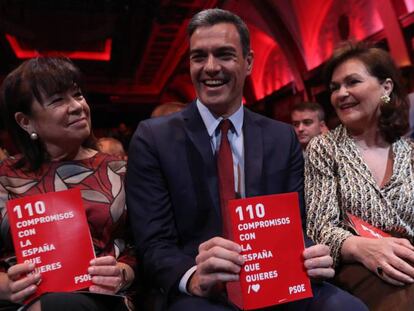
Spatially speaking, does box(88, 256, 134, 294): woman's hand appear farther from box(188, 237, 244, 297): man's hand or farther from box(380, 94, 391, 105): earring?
box(380, 94, 391, 105): earring

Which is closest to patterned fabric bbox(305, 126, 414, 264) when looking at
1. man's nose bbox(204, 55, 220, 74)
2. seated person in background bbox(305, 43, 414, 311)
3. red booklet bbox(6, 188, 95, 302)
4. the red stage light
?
seated person in background bbox(305, 43, 414, 311)

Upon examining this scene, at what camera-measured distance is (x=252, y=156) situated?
1442 mm

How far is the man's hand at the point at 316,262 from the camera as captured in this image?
3.67ft

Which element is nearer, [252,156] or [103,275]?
[103,275]

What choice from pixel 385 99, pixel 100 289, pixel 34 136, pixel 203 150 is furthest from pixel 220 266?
pixel 385 99

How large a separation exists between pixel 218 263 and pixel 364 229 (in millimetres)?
687

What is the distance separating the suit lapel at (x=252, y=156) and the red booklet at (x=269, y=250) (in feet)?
0.97

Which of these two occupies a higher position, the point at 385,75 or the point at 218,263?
the point at 385,75

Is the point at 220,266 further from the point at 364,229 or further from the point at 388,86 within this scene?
the point at 388,86

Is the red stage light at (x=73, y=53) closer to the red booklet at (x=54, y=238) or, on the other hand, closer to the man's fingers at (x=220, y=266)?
the red booklet at (x=54, y=238)

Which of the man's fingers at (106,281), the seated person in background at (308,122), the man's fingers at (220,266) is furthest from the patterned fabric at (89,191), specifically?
the seated person in background at (308,122)

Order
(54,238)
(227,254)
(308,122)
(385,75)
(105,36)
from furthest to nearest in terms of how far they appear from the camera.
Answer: (105,36)
(308,122)
(385,75)
(54,238)
(227,254)

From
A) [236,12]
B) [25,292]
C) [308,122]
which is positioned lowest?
[25,292]

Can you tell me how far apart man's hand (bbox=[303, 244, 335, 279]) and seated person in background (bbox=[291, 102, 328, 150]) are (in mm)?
2502
